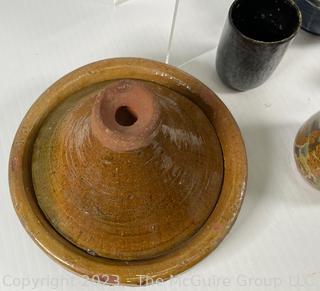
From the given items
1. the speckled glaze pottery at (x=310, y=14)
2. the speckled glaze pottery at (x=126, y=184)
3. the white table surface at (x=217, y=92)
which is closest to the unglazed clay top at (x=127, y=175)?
the speckled glaze pottery at (x=126, y=184)

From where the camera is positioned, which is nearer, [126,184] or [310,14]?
[126,184]

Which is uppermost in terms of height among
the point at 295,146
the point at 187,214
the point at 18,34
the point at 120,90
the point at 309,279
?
the point at 120,90

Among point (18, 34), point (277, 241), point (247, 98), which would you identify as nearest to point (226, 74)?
point (247, 98)

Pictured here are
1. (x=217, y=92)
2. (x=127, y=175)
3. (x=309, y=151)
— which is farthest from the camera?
(x=217, y=92)

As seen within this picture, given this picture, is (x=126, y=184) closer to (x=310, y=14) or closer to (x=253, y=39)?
(x=253, y=39)

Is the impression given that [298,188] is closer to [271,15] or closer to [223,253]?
[223,253]

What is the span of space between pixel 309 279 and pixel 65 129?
544 mm

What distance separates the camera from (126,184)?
2.32 ft

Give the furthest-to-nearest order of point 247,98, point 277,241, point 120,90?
1. point 247,98
2. point 277,241
3. point 120,90

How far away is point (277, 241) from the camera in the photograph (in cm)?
95

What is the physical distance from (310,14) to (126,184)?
2.23 feet

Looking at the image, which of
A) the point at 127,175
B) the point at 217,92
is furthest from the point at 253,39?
the point at 127,175

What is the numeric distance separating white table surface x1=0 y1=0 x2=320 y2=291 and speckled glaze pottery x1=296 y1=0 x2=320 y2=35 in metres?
0.03

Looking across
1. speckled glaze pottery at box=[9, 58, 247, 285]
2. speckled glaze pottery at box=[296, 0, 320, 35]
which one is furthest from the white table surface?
speckled glaze pottery at box=[9, 58, 247, 285]
